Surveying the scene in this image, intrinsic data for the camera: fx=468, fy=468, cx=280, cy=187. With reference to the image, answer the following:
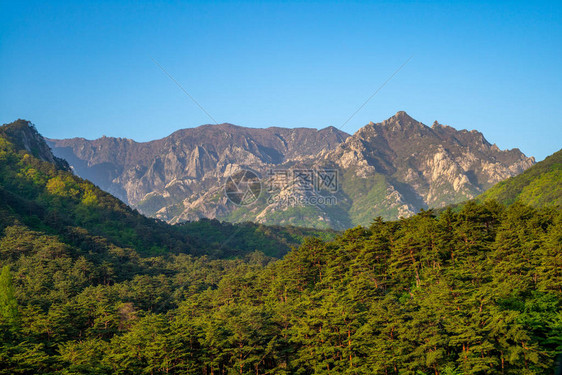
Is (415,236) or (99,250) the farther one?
(99,250)

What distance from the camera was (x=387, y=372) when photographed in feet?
165

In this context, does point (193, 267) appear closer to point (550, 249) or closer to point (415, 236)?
point (415, 236)

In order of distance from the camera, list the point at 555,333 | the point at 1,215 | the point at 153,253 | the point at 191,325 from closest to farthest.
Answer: the point at 555,333
the point at 191,325
the point at 1,215
the point at 153,253

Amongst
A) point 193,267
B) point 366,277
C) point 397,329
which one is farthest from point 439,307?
point 193,267

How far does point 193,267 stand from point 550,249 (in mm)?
117515

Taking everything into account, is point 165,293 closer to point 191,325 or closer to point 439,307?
point 191,325

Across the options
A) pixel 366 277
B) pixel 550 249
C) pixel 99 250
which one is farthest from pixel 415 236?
pixel 99 250

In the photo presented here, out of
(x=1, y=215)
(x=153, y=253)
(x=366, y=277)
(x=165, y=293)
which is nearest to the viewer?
(x=366, y=277)

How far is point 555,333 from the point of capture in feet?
161

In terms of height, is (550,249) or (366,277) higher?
(550,249)

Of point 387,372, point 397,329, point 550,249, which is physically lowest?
point 387,372

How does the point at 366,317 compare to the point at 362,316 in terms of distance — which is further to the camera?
the point at 362,316

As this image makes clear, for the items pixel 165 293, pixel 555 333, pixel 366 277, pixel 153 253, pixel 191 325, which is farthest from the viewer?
pixel 153 253

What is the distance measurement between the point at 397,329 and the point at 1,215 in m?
145
